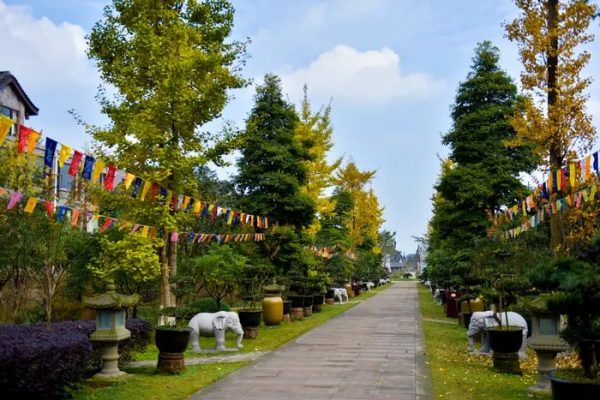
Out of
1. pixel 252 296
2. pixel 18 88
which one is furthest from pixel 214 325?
pixel 18 88

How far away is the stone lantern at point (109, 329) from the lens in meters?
9.38

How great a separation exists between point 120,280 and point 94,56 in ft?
20.8

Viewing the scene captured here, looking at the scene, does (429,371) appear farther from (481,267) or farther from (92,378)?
(481,267)

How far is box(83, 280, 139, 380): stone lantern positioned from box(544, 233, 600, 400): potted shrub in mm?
6307

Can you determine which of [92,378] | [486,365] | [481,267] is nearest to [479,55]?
[481,267]

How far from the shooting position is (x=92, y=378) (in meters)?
9.23

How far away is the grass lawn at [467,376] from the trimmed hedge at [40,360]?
4978 millimetres

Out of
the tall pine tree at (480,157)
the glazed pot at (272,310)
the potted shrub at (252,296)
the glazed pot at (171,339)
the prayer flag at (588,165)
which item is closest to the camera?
the glazed pot at (171,339)

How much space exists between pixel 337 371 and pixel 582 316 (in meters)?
5.14

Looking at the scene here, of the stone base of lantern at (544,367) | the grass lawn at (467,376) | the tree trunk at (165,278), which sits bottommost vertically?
the grass lawn at (467,376)

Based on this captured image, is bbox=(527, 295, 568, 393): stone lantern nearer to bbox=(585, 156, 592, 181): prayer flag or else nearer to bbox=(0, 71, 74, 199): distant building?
bbox=(585, 156, 592, 181): prayer flag

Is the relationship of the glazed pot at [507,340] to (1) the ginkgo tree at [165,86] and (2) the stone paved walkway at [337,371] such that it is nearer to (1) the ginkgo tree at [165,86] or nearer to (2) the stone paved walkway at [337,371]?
(2) the stone paved walkway at [337,371]

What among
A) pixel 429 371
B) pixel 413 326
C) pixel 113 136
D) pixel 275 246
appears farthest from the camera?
pixel 275 246

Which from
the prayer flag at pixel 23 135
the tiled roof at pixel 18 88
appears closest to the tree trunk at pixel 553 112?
the prayer flag at pixel 23 135
